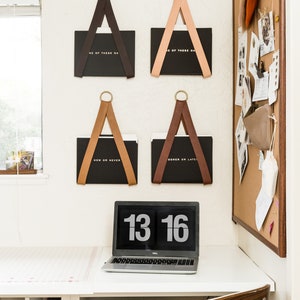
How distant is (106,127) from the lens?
2293 millimetres

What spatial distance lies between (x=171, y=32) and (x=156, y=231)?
0.95 metres

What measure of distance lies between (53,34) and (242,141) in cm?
104

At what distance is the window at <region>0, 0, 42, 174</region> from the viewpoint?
2406 millimetres

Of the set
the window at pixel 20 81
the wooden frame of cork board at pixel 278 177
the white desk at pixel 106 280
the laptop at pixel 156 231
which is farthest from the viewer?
Result: the window at pixel 20 81

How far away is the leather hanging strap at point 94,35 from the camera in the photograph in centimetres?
227

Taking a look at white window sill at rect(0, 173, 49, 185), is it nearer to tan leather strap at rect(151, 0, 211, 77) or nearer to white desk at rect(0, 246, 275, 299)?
white desk at rect(0, 246, 275, 299)

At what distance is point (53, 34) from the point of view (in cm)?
229

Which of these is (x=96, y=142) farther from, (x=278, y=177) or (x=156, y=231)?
(x=278, y=177)

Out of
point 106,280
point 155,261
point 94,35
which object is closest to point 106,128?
point 94,35

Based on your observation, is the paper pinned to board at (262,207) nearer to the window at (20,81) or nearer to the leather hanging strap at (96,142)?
the leather hanging strap at (96,142)

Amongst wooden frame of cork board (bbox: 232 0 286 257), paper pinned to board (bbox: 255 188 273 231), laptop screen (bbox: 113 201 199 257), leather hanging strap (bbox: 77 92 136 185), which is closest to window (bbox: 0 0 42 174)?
leather hanging strap (bbox: 77 92 136 185)

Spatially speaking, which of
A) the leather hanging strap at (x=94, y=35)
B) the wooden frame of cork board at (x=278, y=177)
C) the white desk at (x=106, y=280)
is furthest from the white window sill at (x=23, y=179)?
the wooden frame of cork board at (x=278, y=177)

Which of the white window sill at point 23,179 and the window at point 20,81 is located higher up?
the window at point 20,81
